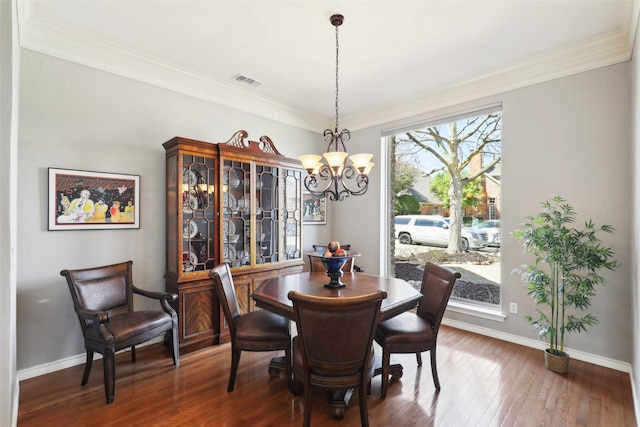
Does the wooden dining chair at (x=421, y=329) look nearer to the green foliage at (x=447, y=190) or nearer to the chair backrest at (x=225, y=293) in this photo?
the chair backrest at (x=225, y=293)

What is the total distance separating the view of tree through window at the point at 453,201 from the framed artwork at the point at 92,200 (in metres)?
3.46

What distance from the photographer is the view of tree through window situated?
3.69 metres

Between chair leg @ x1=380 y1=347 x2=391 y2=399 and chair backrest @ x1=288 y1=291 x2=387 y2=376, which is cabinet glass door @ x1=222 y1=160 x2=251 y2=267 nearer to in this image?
chair backrest @ x1=288 y1=291 x2=387 y2=376

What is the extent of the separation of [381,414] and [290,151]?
357cm

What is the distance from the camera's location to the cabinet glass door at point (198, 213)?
3131 mm

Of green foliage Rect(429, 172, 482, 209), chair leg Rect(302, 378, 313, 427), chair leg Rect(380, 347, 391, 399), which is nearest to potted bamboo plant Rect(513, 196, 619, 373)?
green foliage Rect(429, 172, 482, 209)

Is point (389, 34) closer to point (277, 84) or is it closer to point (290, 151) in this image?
point (277, 84)

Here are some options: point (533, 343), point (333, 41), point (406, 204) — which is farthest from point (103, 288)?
point (533, 343)

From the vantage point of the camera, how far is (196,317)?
124 inches

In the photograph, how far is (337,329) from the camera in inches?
70.3

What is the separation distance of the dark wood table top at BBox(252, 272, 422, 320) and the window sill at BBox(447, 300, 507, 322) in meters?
1.47

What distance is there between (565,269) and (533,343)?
1.05 metres

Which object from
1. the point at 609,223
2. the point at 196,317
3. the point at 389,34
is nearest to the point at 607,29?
the point at 609,223

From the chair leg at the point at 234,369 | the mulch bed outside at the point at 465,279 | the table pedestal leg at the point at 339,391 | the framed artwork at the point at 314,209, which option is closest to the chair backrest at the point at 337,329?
the table pedestal leg at the point at 339,391
